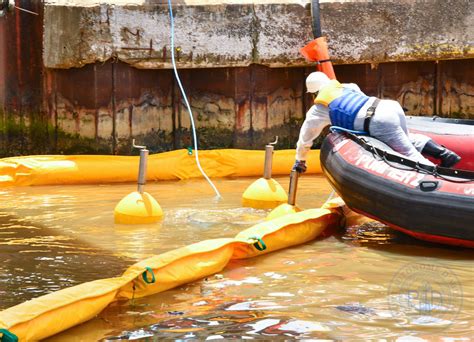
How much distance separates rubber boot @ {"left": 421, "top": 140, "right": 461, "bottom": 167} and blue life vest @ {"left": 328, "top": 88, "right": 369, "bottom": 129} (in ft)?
2.30

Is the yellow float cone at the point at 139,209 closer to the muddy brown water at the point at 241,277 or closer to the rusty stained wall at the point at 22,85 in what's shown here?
the muddy brown water at the point at 241,277

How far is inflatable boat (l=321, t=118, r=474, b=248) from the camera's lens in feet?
22.9

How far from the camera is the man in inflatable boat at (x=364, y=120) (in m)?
7.86

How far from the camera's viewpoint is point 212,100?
36.5 ft

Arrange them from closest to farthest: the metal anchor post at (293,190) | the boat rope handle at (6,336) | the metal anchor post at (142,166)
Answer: the boat rope handle at (6,336)
the metal anchor post at (142,166)
the metal anchor post at (293,190)

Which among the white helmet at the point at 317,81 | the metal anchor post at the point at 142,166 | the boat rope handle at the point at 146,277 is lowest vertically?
the boat rope handle at the point at 146,277

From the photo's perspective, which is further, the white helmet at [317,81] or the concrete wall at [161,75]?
the concrete wall at [161,75]

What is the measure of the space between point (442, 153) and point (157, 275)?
3.18m

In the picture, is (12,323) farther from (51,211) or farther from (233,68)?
(233,68)

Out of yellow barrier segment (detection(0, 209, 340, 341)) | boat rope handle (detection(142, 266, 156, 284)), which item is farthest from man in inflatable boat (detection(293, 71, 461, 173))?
boat rope handle (detection(142, 266, 156, 284))

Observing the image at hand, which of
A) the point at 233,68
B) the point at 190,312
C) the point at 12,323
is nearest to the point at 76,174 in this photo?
the point at 233,68

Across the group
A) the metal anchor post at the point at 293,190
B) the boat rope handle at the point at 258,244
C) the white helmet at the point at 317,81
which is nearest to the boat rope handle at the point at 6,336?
the boat rope handle at the point at 258,244

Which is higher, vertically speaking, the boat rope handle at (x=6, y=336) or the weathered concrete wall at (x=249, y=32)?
the weathered concrete wall at (x=249, y=32)

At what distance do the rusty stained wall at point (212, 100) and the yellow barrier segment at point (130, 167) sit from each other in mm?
423
